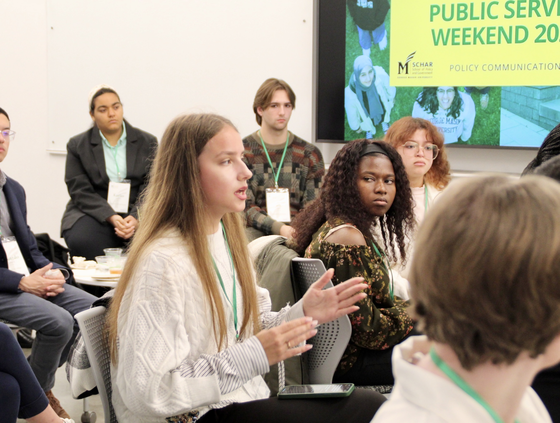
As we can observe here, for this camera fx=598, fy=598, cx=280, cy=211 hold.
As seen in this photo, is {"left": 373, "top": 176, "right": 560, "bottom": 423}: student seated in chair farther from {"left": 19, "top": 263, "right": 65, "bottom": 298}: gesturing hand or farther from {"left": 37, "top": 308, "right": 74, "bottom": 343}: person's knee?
{"left": 19, "top": 263, "right": 65, "bottom": 298}: gesturing hand

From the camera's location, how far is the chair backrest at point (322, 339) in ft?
6.53

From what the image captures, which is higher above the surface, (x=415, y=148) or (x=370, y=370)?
(x=415, y=148)

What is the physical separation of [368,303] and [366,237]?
264 millimetres

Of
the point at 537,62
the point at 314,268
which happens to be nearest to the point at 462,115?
the point at 537,62

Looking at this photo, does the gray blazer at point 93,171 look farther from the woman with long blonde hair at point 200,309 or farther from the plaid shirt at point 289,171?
the woman with long blonde hair at point 200,309

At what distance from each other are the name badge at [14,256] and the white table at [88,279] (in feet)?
0.84

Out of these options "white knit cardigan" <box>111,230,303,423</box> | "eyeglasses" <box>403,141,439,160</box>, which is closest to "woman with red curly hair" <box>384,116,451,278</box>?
"eyeglasses" <box>403,141,439,160</box>

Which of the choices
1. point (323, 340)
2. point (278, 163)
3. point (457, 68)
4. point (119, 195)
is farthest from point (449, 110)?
point (323, 340)

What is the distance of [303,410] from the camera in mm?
1545

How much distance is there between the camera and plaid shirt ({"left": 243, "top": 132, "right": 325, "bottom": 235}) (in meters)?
4.16

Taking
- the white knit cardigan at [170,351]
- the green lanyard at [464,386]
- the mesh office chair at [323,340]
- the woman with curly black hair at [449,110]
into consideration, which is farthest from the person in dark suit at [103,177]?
the green lanyard at [464,386]

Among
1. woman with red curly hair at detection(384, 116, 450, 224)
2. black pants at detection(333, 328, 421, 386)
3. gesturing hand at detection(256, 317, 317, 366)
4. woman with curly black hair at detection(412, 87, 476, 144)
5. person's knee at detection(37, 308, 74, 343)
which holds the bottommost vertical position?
person's knee at detection(37, 308, 74, 343)

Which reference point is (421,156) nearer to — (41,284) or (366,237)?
(366,237)

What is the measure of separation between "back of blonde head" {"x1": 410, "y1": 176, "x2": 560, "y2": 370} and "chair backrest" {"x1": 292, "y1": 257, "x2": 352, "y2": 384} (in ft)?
3.88
